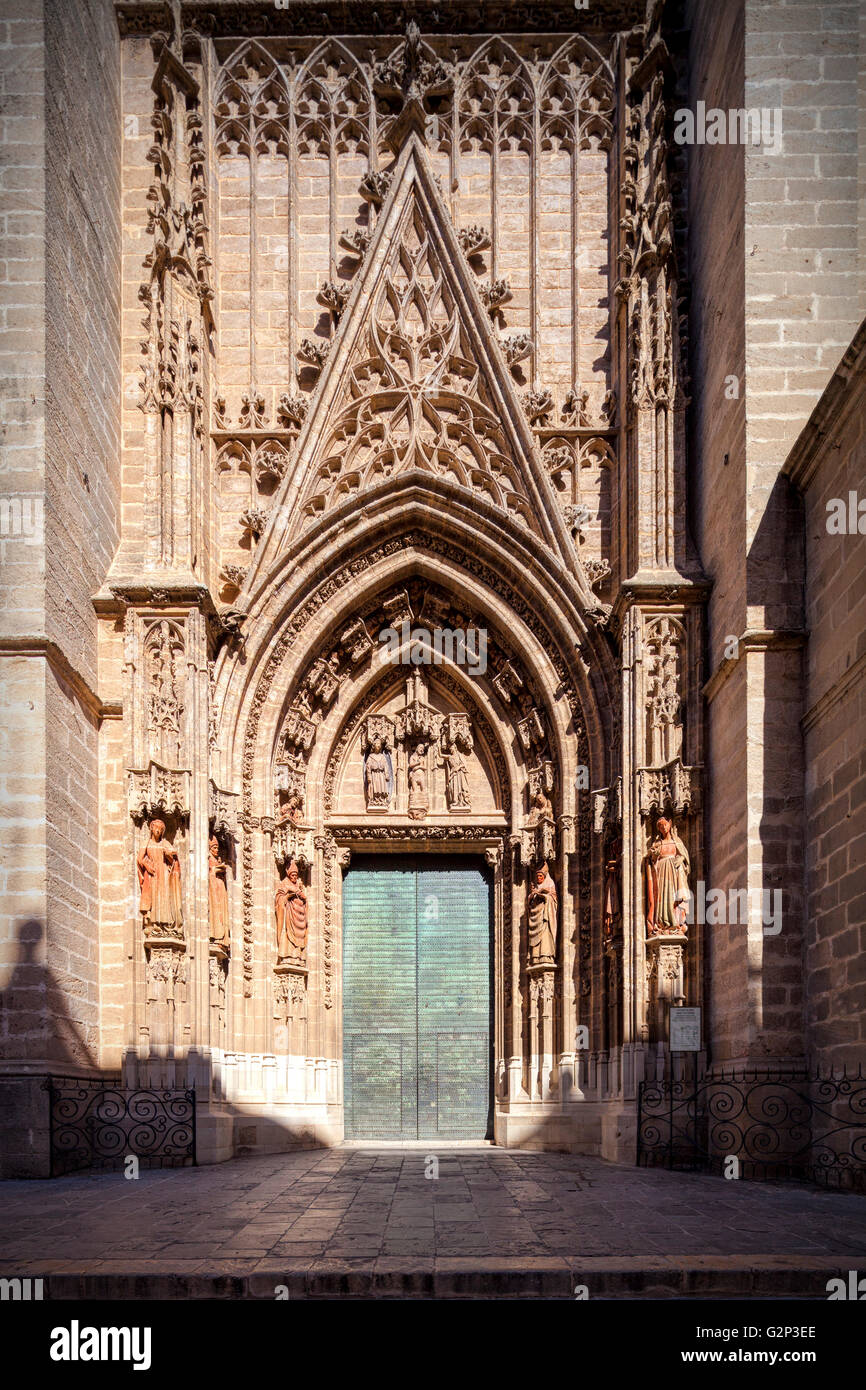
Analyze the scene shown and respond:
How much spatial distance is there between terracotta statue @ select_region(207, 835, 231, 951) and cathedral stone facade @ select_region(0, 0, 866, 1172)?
6cm

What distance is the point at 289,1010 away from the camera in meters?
14.7

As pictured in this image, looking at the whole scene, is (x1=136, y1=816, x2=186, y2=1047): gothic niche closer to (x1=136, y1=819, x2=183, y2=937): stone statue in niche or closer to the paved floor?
(x1=136, y1=819, x2=183, y2=937): stone statue in niche

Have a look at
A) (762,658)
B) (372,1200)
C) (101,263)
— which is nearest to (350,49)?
(101,263)

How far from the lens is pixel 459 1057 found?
50.8 ft

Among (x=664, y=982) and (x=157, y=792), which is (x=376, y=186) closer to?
(x=157, y=792)

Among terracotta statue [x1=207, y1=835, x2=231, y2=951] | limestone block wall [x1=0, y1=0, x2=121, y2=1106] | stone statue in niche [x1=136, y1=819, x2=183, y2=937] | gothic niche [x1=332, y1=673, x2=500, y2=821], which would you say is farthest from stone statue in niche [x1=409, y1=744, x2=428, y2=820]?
limestone block wall [x1=0, y1=0, x2=121, y2=1106]

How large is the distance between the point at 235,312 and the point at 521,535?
14.1 ft

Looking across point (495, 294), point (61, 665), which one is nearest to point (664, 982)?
point (61, 665)

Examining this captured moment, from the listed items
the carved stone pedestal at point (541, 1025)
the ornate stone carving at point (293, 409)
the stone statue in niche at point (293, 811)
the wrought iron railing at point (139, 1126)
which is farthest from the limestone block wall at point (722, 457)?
the wrought iron railing at point (139, 1126)

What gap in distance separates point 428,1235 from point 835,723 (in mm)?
5272

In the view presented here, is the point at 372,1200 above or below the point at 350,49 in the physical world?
below

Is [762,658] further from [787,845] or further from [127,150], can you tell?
[127,150]

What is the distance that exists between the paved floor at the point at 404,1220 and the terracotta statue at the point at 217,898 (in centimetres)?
276
